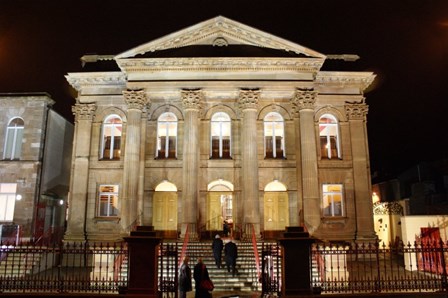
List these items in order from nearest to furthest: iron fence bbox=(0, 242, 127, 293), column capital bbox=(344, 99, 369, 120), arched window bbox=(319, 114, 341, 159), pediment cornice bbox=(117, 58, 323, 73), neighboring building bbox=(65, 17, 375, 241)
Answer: iron fence bbox=(0, 242, 127, 293) < neighboring building bbox=(65, 17, 375, 241) < pediment cornice bbox=(117, 58, 323, 73) < column capital bbox=(344, 99, 369, 120) < arched window bbox=(319, 114, 341, 159)

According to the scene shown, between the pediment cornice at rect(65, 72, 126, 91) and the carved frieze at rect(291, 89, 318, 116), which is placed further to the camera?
the pediment cornice at rect(65, 72, 126, 91)

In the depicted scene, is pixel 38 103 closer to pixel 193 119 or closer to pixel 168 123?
pixel 168 123

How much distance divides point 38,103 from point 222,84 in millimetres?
12425

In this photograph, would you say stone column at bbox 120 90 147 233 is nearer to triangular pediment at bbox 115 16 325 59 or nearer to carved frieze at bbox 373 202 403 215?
triangular pediment at bbox 115 16 325 59

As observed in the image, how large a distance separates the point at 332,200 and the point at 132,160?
13.0 m

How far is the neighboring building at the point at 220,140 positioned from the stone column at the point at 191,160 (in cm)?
6

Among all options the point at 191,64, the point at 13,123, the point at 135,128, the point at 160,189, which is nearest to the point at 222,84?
the point at 191,64

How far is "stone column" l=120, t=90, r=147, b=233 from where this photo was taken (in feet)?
77.6

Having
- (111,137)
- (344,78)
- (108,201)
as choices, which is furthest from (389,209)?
(111,137)

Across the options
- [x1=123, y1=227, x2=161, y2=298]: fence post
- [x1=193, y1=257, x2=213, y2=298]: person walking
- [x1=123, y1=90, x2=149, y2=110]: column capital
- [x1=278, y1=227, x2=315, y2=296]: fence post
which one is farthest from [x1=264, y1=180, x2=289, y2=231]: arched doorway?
[x1=123, y1=227, x2=161, y2=298]: fence post

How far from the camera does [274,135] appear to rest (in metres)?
26.7

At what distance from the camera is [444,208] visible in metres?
26.5

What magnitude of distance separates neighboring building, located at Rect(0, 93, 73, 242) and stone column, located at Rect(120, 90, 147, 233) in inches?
212

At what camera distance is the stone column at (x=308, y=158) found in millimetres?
23562
